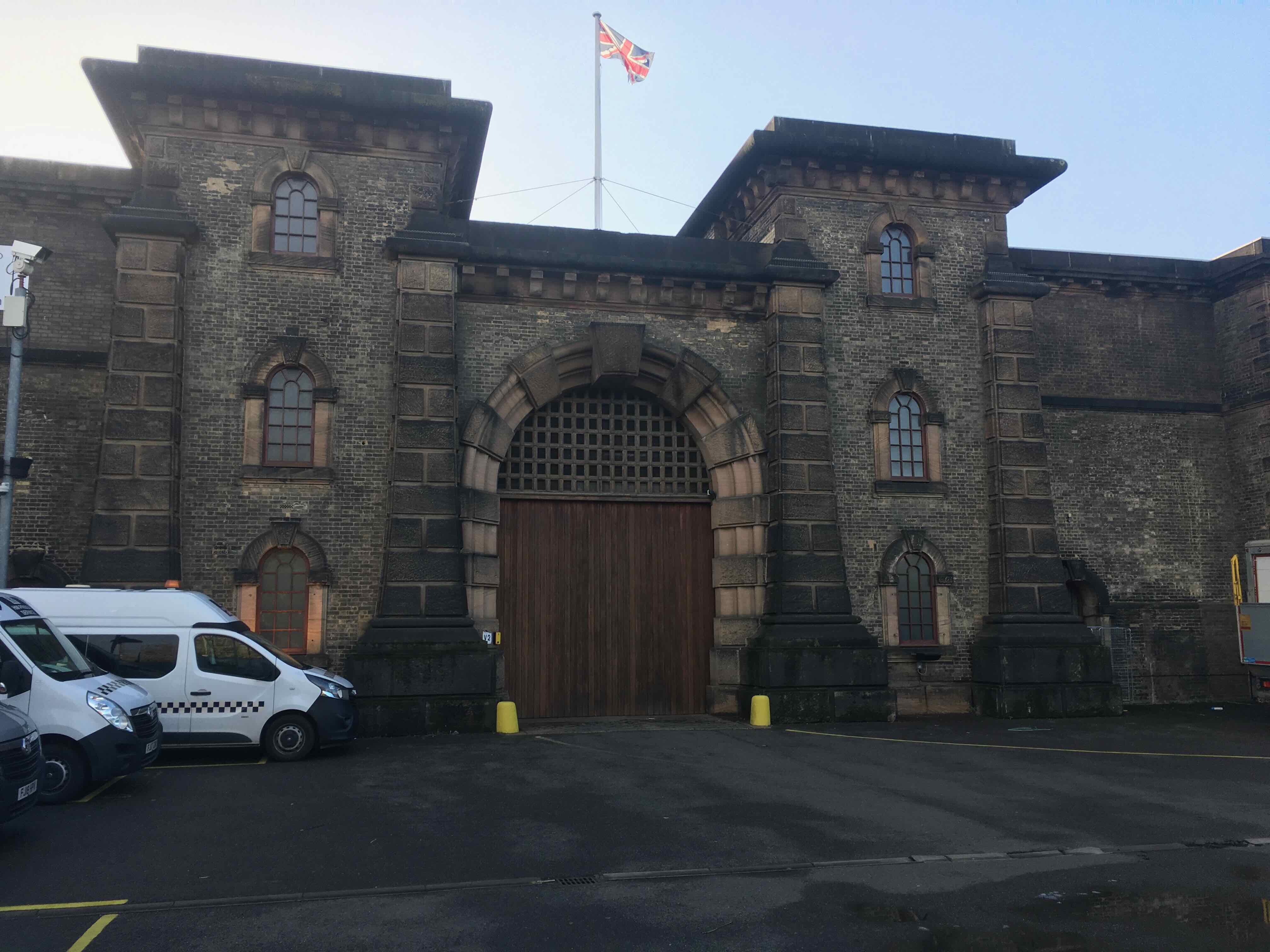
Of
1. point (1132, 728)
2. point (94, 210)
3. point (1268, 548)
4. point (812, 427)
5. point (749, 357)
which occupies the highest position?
point (94, 210)

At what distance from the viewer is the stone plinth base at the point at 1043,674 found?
16922mm

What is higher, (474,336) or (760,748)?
(474,336)

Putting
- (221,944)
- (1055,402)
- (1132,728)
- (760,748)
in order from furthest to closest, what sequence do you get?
(1055,402) < (1132,728) < (760,748) < (221,944)

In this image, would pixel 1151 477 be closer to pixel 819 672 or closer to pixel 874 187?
pixel 874 187

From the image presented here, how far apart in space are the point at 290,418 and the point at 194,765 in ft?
19.7

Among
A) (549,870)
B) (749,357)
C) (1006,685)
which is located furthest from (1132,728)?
(549,870)

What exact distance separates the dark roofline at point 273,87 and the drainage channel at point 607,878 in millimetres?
13029

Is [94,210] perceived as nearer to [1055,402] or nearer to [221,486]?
[221,486]

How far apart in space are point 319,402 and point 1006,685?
1257 centimetres

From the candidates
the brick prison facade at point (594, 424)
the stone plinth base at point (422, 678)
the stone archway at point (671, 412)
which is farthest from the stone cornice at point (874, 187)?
the stone plinth base at point (422, 678)

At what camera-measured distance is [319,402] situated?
15742 mm

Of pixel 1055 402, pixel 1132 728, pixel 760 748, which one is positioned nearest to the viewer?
pixel 760 748

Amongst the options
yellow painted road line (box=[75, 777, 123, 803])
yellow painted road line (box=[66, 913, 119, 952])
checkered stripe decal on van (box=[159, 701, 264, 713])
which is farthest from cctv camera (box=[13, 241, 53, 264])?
yellow painted road line (box=[66, 913, 119, 952])

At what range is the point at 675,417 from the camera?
1802 centimetres
